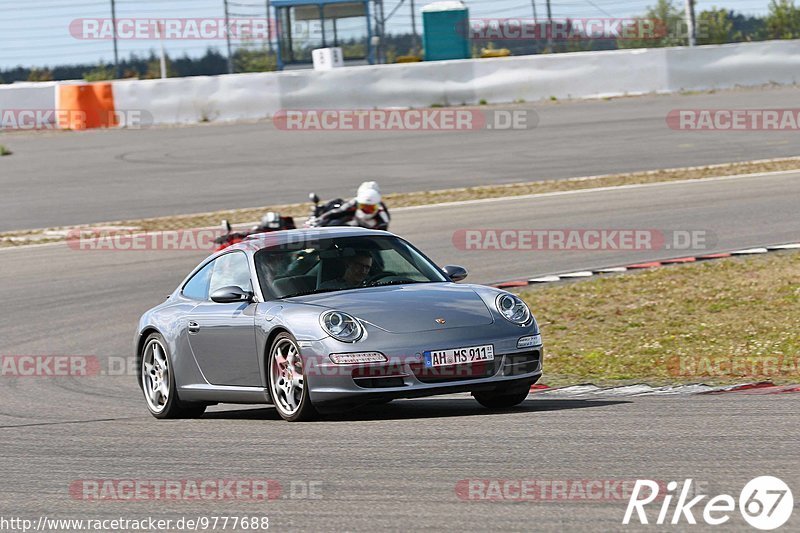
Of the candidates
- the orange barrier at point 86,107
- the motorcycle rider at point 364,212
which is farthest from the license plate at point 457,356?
the orange barrier at point 86,107

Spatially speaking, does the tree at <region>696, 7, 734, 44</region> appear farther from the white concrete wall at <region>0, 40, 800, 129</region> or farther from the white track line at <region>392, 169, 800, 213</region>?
the white track line at <region>392, 169, 800, 213</region>

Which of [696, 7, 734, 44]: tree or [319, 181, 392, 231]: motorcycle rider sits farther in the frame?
[696, 7, 734, 44]: tree

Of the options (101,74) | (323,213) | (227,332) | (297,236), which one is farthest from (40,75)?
(227,332)

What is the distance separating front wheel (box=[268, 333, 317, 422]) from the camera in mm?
8555

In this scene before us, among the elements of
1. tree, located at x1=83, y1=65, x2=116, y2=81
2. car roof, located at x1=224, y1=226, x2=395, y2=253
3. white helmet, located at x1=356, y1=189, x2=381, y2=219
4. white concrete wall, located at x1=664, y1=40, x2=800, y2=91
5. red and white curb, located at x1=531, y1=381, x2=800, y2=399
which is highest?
tree, located at x1=83, y1=65, x2=116, y2=81

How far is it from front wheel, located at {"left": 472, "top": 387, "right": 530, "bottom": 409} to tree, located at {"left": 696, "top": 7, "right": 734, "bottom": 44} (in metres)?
27.7

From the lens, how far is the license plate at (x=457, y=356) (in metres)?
8.33

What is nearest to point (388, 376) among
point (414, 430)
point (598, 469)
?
point (414, 430)

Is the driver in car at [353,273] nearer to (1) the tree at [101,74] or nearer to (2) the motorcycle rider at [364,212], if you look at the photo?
(2) the motorcycle rider at [364,212]

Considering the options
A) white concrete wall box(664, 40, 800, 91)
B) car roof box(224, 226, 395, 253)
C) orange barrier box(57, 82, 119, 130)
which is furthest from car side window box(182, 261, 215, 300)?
white concrete wall box(664, 40, 800, 91)

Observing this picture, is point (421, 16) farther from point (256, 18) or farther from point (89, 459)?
point (89, 459)

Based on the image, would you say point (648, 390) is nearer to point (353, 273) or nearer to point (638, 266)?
point (353, 273)

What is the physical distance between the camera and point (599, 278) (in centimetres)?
1593

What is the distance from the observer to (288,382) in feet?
28.6
